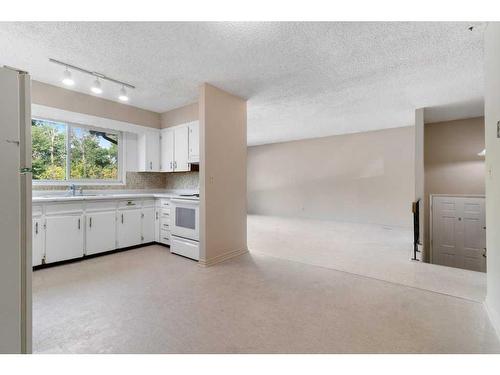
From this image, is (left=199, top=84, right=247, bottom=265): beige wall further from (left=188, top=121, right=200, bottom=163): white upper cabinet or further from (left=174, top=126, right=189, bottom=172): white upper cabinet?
(left=174, top=126, right=189, bottom=172): white upper cabinet

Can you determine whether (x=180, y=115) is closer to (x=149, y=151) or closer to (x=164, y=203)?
(x=149, y=151)

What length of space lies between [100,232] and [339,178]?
18.8ft

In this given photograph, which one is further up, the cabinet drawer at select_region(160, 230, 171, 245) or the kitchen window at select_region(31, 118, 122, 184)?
the kitchen window at select_region(31, 118, 122, 184)

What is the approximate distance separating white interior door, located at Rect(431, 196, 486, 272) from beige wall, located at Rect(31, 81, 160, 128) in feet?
18.3

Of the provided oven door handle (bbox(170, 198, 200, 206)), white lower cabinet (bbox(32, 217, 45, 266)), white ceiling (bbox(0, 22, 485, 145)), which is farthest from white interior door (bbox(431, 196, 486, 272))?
white lower cabinet (bbox(32, 217, 45, 266))

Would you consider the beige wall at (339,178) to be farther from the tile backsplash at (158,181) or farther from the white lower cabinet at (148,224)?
the white lower cabinet at (148,224)

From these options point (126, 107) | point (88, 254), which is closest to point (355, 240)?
point (88, 254)

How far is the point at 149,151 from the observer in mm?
4355

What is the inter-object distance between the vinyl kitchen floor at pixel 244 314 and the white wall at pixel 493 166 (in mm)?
200

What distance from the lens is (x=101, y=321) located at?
1856mm

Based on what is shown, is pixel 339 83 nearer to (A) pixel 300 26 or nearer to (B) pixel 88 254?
(A) pixel 300 26

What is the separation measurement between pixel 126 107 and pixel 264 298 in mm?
3773

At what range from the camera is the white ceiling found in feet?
6.88

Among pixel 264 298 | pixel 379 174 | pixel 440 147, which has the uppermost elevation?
pixel 440 147
